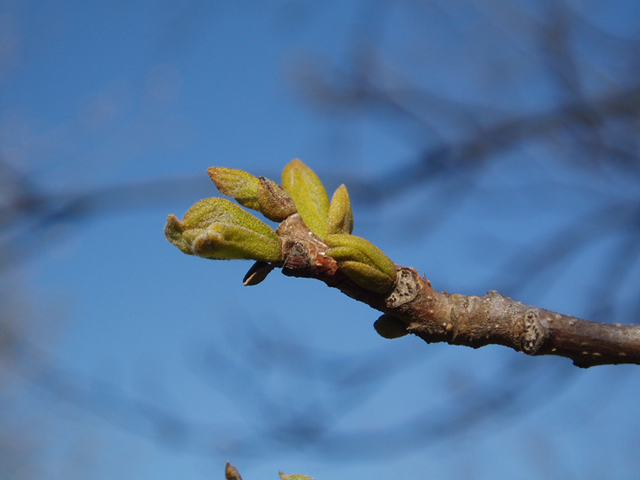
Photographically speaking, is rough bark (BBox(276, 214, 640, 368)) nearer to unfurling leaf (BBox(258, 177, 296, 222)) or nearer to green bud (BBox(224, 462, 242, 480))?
unfurling leaf (BBox(258, 177, 296, 222))

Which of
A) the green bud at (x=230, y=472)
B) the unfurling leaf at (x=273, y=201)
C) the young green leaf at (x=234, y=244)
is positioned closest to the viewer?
the green bud at (x=230, y=472)

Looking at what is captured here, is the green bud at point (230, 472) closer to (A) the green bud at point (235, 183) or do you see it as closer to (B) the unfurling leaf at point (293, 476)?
(B) the unfurling leaf at point (293, 476)

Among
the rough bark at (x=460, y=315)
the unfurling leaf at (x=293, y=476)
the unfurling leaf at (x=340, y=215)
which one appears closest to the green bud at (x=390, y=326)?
the rough bark at (x=460, y=315)

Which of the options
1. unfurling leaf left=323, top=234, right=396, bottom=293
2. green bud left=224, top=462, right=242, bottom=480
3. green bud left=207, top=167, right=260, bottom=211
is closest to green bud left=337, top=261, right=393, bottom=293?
unfurling leaf left=323, top=234, right=396, bottom=293

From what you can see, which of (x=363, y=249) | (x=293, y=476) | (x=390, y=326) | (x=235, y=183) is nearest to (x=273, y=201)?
(x=235, y=183)

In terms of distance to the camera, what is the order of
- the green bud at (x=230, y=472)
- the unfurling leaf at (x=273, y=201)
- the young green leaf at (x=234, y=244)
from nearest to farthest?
the green bud at (x=230, y=472) → the young green leaf at (x=234, y=244) → the unfurling leaf at (x=273, y=201)

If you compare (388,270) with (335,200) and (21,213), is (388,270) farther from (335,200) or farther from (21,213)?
(21,213)

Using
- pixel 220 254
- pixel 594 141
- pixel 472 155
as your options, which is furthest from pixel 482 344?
pixel 594 141
